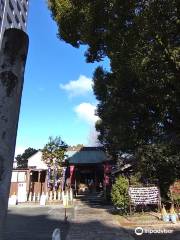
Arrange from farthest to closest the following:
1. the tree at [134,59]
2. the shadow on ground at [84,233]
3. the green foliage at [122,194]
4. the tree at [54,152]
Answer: the tree at [54,152], the green foliage at [122,194], the tree at [134,59], the shadow on ground at [84,233]

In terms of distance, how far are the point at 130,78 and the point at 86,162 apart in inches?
982

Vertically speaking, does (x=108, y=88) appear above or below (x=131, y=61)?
above

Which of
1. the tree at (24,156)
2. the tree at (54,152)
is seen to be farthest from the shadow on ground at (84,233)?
the tree at (24,156)

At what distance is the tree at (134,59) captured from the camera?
36.1 ft

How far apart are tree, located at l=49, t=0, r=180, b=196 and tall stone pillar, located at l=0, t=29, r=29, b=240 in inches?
363

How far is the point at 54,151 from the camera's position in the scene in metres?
40.1

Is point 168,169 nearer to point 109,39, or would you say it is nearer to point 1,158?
point 109,39

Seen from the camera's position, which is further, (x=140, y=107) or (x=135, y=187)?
(x=140, y=107)

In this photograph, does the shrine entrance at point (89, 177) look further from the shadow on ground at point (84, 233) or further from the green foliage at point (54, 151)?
the shadow on ground at point (84, 233)

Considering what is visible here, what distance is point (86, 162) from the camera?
4041 cm

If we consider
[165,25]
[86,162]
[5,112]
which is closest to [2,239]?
[5,112]

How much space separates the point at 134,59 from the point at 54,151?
2956 centimetres

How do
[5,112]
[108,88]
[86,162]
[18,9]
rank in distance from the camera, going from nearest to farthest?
[5,112], [108,88], [86,162], [18,9]

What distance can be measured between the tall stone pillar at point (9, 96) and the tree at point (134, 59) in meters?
9.22
